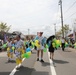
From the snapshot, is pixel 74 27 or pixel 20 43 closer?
pixel 20 43

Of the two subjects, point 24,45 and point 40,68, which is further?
point 24,45

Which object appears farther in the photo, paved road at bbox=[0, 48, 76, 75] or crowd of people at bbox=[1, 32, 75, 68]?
crowd of people at bbox=[1, 32, 75, 68]

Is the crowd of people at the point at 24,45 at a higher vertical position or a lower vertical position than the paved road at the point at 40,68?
higher

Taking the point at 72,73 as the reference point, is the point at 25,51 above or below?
above

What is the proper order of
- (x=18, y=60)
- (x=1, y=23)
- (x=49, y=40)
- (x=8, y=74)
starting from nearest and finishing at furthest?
1. (x=8, y=74)
2. (x=18, y=60)
3. (x=49, y=40)
4. (x=1, y=23)

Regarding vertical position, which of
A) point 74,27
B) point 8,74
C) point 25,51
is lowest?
point 8,74

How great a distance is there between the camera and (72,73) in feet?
37.2

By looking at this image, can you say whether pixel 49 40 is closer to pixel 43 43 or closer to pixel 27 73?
pixel 43 43

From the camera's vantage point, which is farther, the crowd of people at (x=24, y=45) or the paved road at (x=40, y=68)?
the crowd of people at (x=24, y=45)

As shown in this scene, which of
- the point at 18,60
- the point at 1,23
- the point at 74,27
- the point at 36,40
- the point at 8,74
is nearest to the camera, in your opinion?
the point at 8,74

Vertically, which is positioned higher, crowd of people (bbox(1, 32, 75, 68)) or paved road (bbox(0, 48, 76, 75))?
crowd of people (bbox(1, 32, 75, 68))

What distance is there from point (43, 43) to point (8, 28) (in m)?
63.1

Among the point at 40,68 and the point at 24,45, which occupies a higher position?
the point at 24,45

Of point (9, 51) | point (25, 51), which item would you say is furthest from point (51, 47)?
point (25, 51)
